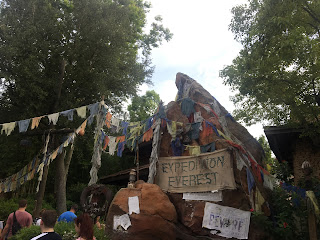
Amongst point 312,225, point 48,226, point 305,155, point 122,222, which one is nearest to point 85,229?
point 48,226

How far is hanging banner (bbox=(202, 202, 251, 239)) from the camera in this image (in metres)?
8.97

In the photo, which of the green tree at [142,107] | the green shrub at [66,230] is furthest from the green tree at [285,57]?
the green tree at [142,107]

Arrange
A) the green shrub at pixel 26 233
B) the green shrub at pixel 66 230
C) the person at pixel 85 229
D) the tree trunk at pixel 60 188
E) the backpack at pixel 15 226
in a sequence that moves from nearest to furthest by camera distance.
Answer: the person at pixel 85 229
the green shrub at pixel 66 230
the green shrub at pixel 26 233
the backpack at pixel 15 226
the tree trunk at pixel 60 188

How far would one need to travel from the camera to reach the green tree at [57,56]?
16234mm

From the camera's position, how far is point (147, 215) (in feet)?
29.5

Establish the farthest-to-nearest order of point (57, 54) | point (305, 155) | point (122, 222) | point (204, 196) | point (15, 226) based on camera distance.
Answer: point (57, 54), point (305, 155), point (204, 196), point (122, 222), point (15, 226)

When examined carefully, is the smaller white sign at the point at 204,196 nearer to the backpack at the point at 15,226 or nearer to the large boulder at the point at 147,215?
the large boulder at the point at 147,215

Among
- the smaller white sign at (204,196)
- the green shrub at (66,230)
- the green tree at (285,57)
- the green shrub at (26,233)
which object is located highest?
the green tree at (285,57)

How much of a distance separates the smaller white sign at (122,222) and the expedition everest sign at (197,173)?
1929 millimetres

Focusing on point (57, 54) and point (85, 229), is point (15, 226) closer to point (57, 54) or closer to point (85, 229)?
point (85, 229)

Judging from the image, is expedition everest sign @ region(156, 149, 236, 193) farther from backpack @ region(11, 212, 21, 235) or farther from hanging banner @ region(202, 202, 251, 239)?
backpack @ region(11, 212, 21, 235)

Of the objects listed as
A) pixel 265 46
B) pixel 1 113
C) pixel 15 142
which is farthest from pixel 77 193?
pixel 265 46

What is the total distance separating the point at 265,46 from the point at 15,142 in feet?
46.7

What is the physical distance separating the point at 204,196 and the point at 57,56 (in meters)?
12.7
